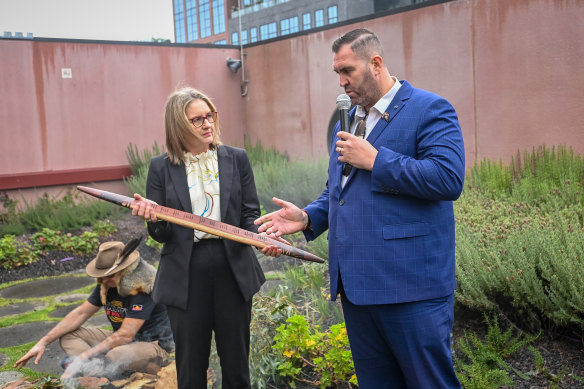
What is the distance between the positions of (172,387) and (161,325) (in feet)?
2.54

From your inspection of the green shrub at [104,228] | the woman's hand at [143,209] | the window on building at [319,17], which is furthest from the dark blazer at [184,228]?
the window on building at [319,17]

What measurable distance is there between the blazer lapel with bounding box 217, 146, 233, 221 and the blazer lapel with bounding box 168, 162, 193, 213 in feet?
0.57

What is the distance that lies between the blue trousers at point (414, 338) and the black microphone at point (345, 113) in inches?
23.1

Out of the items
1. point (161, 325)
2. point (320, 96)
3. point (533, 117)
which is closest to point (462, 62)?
point (533, 117)

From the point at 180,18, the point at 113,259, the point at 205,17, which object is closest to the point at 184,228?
the point at 113,259

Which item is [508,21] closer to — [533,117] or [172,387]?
[533,117]

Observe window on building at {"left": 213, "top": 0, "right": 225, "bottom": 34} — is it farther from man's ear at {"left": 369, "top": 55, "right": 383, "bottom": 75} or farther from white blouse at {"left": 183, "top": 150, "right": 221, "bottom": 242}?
man's ear at {"left": 369, "top": 55, "right": 383, "bottom": 75}

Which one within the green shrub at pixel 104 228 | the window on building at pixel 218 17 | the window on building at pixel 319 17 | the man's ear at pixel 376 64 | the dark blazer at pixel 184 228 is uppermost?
the window on building at pixel 218 17

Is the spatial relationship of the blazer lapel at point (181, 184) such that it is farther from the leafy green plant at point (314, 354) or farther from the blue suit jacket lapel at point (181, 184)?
the leafy green plant at point (314, 354)

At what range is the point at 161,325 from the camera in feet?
14.2

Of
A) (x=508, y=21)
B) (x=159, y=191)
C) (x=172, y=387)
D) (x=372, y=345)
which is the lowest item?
(x=172, y=387)

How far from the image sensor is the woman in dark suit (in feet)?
9.62

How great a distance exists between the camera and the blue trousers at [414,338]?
7.19ft

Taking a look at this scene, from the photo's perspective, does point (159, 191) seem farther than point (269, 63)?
No
